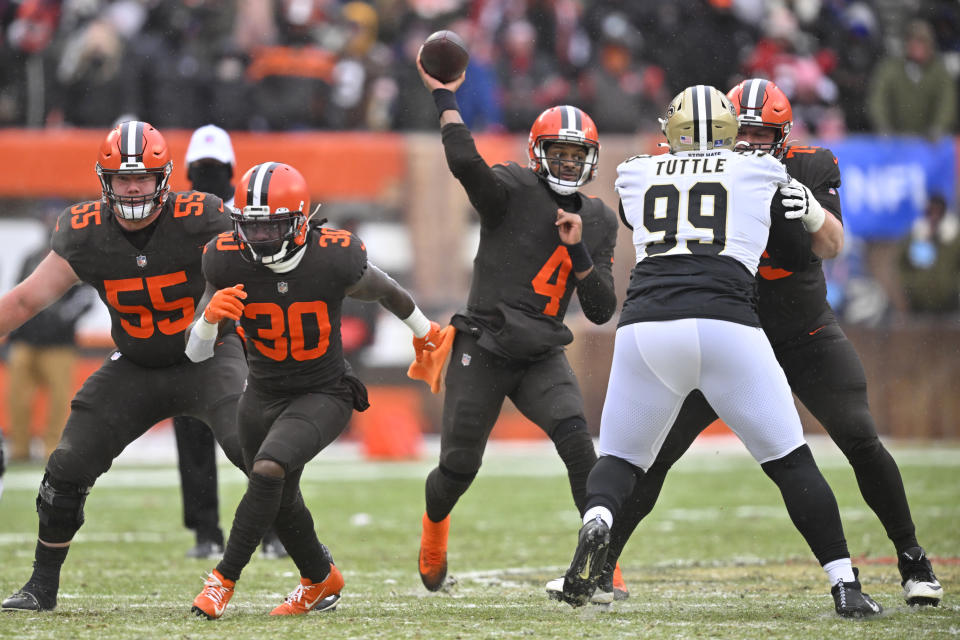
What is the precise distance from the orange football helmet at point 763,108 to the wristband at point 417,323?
4.77 ft

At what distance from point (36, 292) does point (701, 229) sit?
101 inches

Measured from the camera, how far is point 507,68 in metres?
15.1

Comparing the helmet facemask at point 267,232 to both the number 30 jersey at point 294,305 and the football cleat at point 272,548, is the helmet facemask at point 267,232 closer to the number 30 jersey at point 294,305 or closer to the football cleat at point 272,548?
the number 30 jersey at point 294,305

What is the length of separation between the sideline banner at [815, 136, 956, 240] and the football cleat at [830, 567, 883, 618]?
9.77 meters

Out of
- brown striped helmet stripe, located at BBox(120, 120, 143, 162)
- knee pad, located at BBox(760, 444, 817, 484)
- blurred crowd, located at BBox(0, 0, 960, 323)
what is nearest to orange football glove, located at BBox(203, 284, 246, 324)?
brown striped helmet stripe, located at BBox(120, 120, 143, 162)

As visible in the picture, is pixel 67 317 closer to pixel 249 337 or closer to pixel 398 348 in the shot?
pixel 398 348

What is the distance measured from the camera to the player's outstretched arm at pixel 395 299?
5203mm

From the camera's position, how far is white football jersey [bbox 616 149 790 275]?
4684 millimetres

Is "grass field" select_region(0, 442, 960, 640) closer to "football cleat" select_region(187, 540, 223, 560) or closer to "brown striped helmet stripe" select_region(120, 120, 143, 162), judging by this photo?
"football cleat" select_region(187, 540, 223, 560)

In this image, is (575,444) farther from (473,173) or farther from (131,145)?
(131,145)

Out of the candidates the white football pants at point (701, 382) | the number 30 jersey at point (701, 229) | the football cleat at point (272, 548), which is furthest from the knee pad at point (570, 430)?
the football cleat at point (272, 548)

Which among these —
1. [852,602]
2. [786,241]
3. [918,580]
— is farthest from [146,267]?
[918,580]

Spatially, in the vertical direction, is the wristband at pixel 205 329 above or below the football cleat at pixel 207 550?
above

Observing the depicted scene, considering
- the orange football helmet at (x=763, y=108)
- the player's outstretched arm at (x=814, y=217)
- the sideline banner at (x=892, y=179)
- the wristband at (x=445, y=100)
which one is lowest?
the player's outstretched arm at (x=814, y=217)
